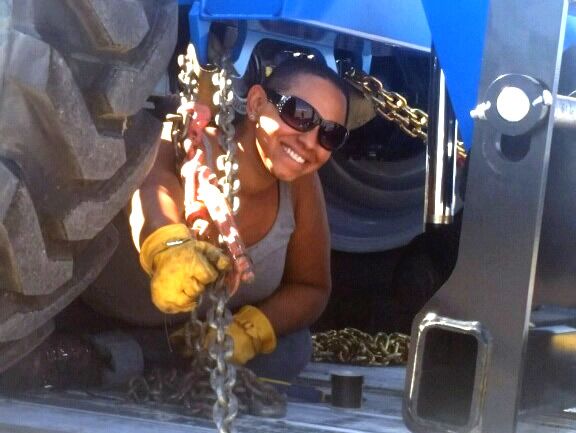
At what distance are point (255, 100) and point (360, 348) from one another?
0.83 metres

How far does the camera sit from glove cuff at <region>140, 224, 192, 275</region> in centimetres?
→ 198

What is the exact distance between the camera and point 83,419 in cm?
191

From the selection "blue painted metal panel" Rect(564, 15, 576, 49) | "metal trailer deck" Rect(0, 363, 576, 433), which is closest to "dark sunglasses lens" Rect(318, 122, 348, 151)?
"metal trailer deck" Rect(0, 363, 576, 433)

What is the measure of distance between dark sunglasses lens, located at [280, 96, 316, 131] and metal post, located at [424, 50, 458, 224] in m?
0.37

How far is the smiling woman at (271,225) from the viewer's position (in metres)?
2.03

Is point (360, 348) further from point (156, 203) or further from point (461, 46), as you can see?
point (461, 46)

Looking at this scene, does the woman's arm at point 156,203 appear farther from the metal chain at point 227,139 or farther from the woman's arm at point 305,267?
the woman's arm at point 305,267

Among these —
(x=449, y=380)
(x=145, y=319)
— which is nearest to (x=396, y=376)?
(x=145, y=319)

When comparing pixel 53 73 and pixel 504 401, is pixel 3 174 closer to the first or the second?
pixel 53 73

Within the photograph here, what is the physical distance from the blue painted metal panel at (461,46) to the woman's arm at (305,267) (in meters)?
0.88

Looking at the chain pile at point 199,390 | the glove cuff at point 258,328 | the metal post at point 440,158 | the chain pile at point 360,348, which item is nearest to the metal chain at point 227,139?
the chain pile at point 199,390

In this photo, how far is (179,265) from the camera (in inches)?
73.6

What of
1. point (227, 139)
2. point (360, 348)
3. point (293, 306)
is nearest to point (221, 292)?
point (227, 139)

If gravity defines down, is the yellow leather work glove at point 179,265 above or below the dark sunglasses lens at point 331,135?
below
